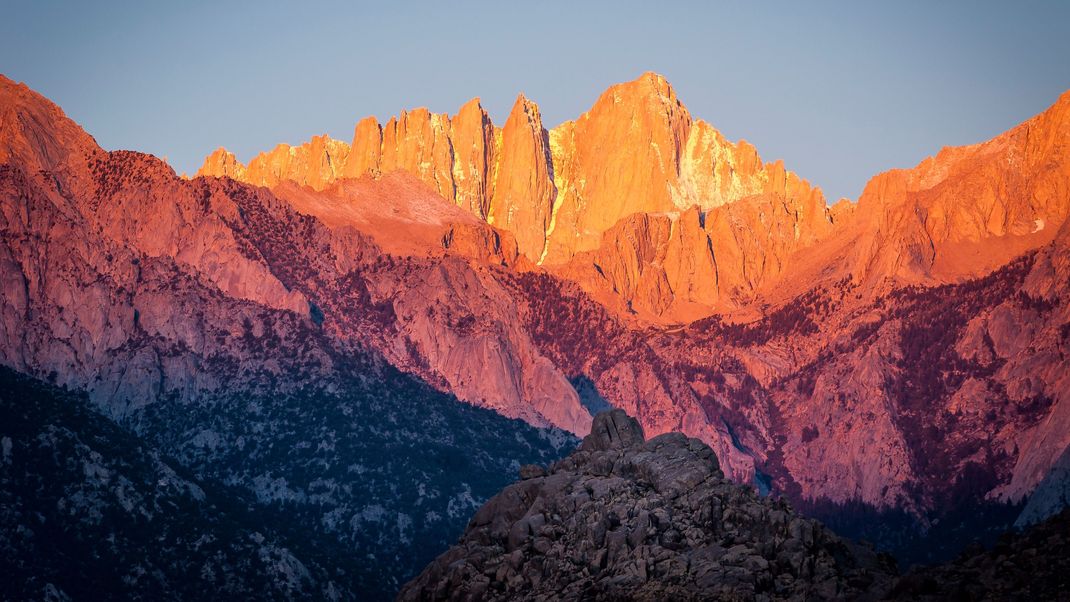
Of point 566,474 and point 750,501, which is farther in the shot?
point 566,474

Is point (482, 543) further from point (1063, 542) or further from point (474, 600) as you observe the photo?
point (1063, 542)

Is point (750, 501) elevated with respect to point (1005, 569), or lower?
elevated

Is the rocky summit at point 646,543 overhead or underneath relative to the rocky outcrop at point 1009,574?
overhead

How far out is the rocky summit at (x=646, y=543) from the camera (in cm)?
11588

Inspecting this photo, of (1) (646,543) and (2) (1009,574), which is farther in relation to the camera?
(1) (646,543)

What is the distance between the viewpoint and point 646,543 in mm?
125750

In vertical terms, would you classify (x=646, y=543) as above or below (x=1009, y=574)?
above

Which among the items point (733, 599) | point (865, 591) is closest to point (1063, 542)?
point (865, 591)

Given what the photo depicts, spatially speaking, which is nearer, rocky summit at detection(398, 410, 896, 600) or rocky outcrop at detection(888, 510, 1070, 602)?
rocky outcrop at detection(888, 510, 1070, 602)

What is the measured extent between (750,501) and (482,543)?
21.0 metres

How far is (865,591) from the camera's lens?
109000 millimetres

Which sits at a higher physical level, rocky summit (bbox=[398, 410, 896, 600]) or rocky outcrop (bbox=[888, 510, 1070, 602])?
rocky summit (bbox=[398, 410, 896, 600])

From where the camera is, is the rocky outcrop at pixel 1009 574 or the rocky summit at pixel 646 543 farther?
the rocky summit at pixel 646 543

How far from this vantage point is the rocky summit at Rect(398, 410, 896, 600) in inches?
4562
